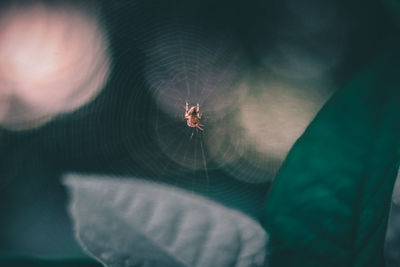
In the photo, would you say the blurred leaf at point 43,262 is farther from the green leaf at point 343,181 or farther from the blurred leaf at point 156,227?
the green leaf at point 343,181

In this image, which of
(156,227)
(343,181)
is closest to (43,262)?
(156,227)

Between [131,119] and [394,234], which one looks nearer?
[394,234]

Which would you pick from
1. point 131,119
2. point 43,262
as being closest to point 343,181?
point 43,262

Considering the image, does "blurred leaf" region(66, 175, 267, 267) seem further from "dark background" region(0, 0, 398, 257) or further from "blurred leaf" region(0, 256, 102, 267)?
"dark background" region(0, 0, 398, 257)

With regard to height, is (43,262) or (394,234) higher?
(394,234)

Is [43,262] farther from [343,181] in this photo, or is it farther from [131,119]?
[131,119]

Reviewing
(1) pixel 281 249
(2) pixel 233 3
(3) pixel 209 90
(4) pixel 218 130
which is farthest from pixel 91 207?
(3) pixel 209 90
